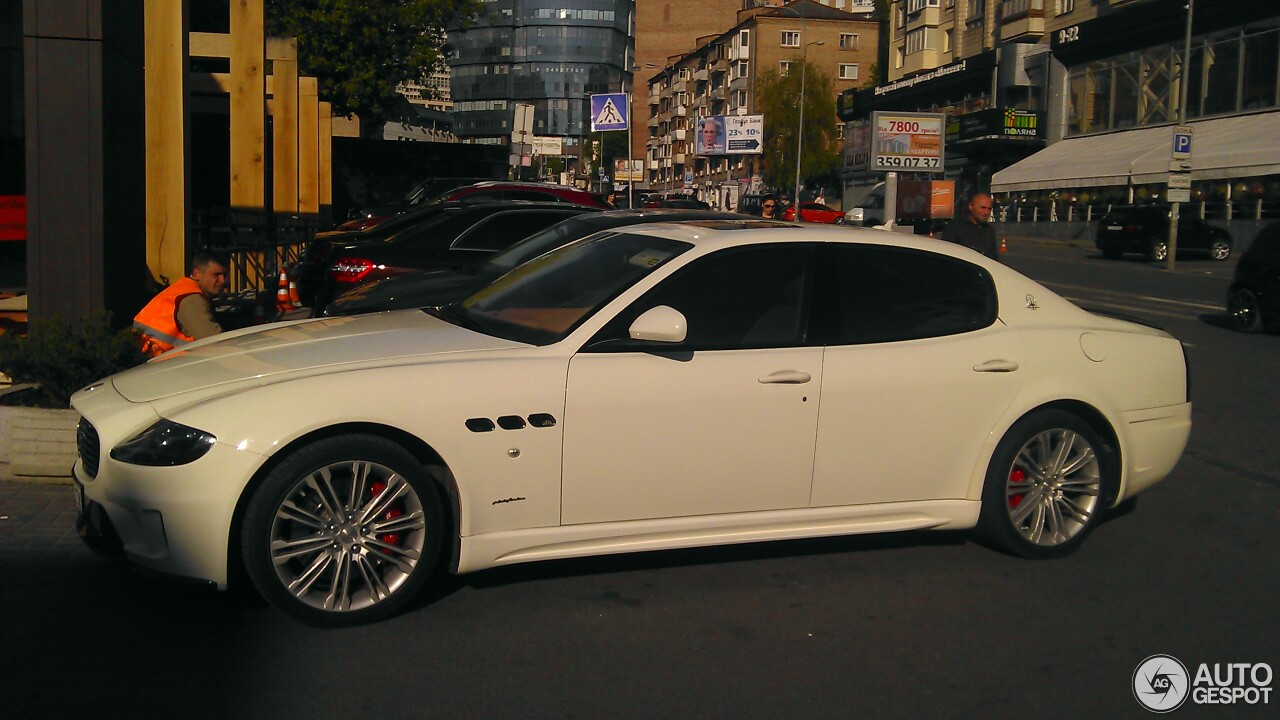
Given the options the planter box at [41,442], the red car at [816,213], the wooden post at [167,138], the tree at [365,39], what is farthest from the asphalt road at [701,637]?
the red car at [816,213]

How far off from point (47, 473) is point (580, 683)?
397 cm

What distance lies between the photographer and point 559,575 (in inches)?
215

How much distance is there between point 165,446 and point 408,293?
6.70 metres

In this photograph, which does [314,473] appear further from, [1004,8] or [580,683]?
[1004,8]

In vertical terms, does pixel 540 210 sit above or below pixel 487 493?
above

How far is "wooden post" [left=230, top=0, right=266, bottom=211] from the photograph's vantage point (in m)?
15.8

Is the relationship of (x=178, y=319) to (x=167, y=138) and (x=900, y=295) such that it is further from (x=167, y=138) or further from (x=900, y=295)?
(x=900, y=295)

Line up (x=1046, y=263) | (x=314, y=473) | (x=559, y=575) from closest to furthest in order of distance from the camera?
(x=314, y=473), (x=559, y=575), (x=1046, y=263)

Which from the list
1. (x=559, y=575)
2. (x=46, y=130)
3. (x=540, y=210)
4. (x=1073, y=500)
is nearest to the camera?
(x=559, y=575)

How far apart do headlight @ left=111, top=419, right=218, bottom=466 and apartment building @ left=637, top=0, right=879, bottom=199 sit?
79333mm

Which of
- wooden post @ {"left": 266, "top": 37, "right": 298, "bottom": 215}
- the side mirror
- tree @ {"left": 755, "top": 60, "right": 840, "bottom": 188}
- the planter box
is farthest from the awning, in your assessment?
the planter box

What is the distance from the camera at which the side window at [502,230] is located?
1312 cm

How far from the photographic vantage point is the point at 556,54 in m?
148

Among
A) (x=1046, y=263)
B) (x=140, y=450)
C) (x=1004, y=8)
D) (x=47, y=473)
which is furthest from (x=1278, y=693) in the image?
(x=1004, y=8)
